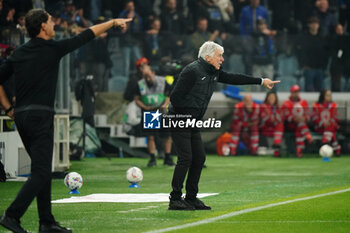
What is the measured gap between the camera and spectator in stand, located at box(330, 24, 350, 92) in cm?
2241

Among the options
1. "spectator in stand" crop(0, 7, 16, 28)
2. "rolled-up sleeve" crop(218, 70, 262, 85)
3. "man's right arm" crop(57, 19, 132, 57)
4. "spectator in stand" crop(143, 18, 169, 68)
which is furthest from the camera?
"spectator in stand" crop(143, 18, 169, 68)

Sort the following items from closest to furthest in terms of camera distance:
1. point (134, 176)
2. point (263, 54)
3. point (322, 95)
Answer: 1. point (134, 176)
2. point (263, 54)
3. point (322, 95)

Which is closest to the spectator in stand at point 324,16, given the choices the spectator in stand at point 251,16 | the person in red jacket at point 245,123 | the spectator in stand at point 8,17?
the spectator in stand at point 251,16

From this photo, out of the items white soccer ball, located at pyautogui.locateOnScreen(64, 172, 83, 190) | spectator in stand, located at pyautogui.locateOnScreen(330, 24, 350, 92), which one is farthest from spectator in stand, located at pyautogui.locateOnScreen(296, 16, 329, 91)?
white soccer ball, located at pyautogui.locateOnScreen(64, 172, 83, 190)

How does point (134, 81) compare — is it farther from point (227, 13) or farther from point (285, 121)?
point (285, 121)

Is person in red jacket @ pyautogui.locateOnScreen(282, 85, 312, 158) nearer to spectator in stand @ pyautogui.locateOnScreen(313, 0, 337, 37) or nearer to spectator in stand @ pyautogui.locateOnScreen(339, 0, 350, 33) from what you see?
spectator in stand @ pyautogui.locateOnScreen(313, 0, 337, 37)

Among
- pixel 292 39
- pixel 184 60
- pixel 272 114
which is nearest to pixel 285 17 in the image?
pixel 292 39

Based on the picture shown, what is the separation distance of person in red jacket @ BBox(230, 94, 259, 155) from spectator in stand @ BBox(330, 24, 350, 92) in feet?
7.35

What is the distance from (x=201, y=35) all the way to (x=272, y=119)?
301cm

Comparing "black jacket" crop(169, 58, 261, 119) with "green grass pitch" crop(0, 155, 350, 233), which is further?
"black jacket" crop(169, 58, 261, 119)

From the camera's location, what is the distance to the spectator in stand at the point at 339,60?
22.4m

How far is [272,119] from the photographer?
2259 centimetres

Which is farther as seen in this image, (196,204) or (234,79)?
(234,79)

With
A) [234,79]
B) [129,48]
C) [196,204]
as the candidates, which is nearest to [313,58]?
[129,48]
